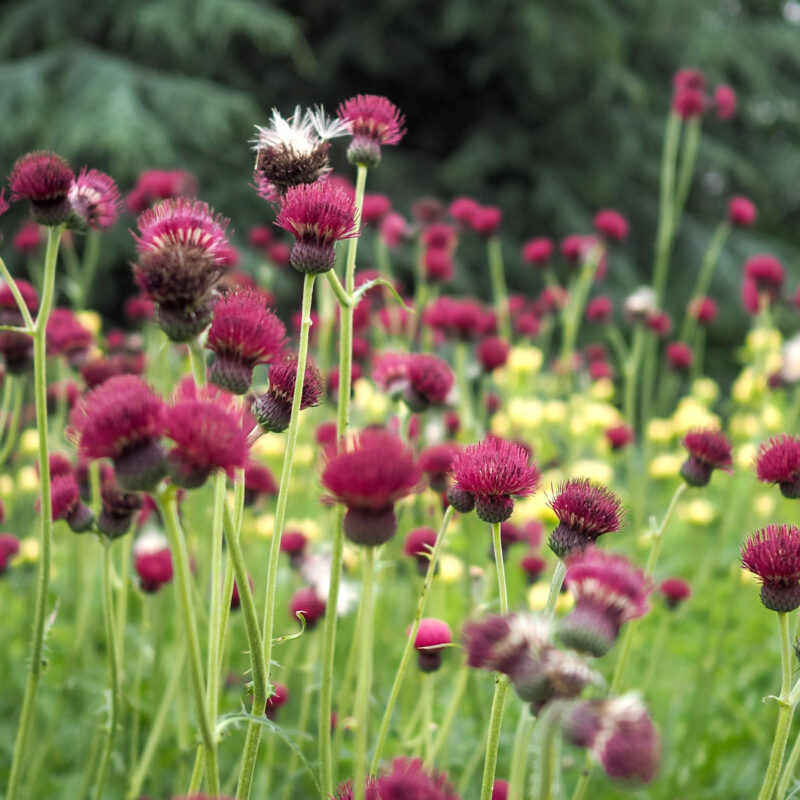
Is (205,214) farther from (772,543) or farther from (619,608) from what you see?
(772,543)

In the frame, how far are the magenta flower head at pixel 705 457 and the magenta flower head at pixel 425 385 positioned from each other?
1.46 ft

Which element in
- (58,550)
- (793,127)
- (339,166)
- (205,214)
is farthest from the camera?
(793,127)

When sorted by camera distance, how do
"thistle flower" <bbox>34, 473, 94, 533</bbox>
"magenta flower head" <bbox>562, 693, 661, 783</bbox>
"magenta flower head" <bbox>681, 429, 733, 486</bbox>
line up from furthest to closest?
1. "magenta flower head" <bbox>681, 429, 733, 486</bbox>
2. "thistle flower" <bbox>34, 473, 94, 533</bbox>
3. "magenta flower head" <bbox>562, 693, 661, 783</bbox>

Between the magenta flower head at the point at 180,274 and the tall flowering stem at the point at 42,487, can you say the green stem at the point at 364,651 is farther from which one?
the tall flowering stem at the point at 42,487

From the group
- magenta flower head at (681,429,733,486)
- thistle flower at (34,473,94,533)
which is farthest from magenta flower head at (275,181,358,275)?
magenta flower head at (681,429,733,486)

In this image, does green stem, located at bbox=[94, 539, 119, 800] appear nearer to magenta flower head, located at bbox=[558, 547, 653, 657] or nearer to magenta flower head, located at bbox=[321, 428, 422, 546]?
magenta flower head, located at bbox=[321, 428, 422, 546]

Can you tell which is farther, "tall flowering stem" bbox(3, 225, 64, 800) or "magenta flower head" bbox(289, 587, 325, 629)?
"magenta flower head" bbox(289, 587, 325, 629)

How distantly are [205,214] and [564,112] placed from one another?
8590 millimetres

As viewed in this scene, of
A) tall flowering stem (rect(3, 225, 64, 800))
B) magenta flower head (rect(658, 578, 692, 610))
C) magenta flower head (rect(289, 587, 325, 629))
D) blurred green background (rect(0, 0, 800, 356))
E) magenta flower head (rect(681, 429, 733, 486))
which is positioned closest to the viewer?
tall flowering stem (rect(3, 225, 64, 800))

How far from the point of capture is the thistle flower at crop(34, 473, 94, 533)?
4.62 feet

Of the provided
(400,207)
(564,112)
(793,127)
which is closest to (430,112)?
(564,112)

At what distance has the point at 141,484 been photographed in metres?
0.73

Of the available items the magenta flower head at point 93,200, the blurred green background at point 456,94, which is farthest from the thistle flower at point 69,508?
the blurred green background at point 456,94

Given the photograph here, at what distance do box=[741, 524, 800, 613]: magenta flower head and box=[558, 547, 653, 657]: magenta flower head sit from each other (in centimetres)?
31
